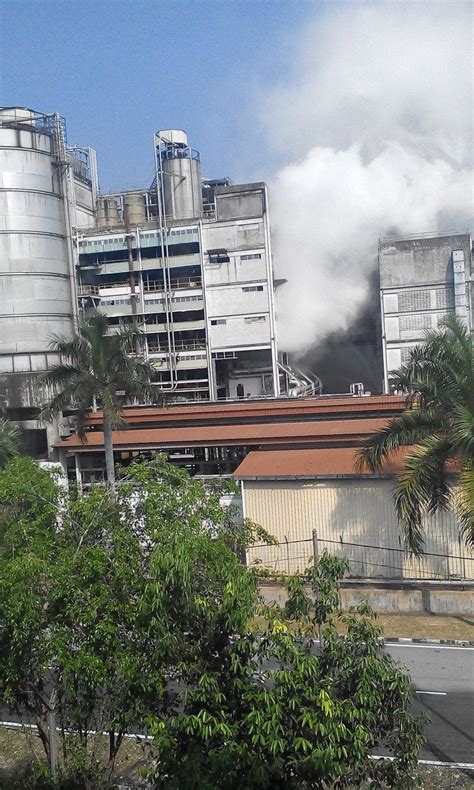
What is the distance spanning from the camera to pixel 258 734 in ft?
20.0

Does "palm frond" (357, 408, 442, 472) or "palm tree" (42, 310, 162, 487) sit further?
"palm tree" (42, 310, 162, 487)

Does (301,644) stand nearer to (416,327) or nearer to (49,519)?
(49,519)

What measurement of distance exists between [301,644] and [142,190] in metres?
50.9

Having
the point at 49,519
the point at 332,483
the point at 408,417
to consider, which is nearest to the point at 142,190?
the point at 332,483

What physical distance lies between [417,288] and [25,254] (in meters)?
23.9

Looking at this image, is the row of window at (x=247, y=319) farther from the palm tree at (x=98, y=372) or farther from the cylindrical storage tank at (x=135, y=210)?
the palm tree at (x=98, y=372)

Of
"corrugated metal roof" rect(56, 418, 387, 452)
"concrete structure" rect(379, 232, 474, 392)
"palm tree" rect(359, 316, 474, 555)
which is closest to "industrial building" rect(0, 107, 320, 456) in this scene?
"concrete structure" rect(379, 232, 474, 392)

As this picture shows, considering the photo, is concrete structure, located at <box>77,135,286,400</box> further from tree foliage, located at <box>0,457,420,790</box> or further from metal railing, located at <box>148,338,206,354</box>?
tree foliage, located at <box>0,457,420,790</box>

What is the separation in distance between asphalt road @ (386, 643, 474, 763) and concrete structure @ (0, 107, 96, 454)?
28724 millimetres

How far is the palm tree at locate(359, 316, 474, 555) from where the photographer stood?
1384 centimetres

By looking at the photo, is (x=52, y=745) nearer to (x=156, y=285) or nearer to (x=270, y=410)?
(x=270, y=410)

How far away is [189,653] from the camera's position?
22.7ft

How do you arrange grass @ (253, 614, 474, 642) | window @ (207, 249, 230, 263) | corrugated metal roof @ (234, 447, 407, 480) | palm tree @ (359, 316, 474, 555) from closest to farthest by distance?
palm tree @ (359, 316, 474, 555)
grass @ (253, 614, 474, 642)
corrugated metal roof @ (234, 447, 407, 480)
window @ (207, 249, 230, 263)

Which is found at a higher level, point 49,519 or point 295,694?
point 49,519
